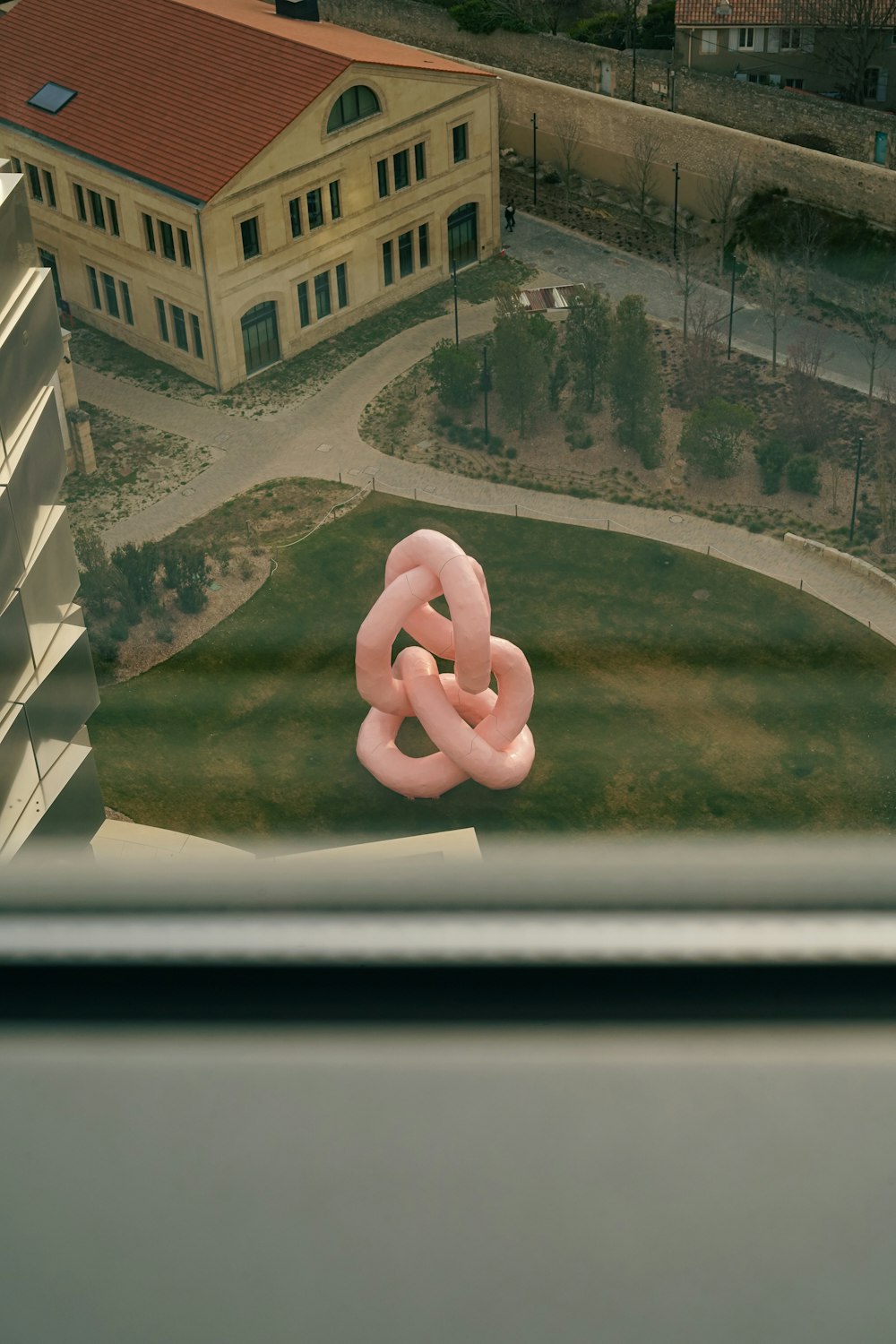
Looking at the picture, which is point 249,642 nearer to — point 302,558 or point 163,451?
point 302,558

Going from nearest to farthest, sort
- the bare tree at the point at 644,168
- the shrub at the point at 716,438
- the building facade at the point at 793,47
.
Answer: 1. the shrub at the point at 716,438
2. the building facade at the point at 793,47
3. the bare tree at the point at 644,168

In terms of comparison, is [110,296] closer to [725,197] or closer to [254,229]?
[254,229]

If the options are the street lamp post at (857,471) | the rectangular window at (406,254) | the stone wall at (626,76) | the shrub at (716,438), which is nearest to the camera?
the street lamp post at (857,471)

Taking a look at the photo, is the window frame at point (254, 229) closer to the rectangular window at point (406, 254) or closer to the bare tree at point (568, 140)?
the rectangular window at point (406, 254)

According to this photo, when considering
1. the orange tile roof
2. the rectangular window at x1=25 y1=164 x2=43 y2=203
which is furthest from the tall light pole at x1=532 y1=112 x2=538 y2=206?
the rectangular window at x1=25 y1=164 x2=43 y2=203

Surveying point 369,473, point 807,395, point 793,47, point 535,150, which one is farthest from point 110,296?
point 793,47

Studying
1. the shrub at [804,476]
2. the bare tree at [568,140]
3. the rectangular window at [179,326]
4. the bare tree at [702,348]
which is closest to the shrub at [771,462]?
the shrub at [804,476]

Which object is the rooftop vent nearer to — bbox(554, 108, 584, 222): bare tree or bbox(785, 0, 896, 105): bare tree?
bbox(554, 108, 584, 222): bare tree
